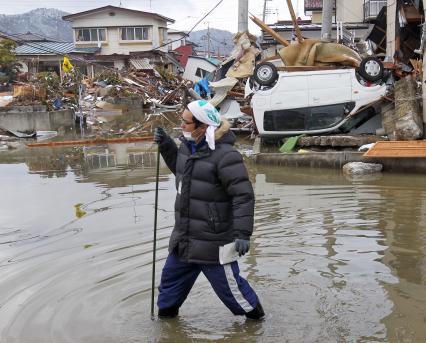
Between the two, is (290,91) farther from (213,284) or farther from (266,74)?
(213,284)

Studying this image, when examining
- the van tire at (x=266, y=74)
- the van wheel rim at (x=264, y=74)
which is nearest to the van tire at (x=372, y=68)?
the van tire at (x=266, y=74)

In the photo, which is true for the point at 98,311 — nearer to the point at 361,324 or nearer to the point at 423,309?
the point at 361,324

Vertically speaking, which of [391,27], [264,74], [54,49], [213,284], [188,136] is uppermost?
[54,49]

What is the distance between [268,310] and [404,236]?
2690 mm

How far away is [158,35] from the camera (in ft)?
175

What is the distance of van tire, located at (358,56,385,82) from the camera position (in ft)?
43.0

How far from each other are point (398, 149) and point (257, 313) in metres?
7.42

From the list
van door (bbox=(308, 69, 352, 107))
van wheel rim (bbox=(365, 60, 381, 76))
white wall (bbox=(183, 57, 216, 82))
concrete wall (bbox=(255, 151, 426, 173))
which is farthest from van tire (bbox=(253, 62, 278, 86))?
white wall (bbox=(183, 57, 216, 82))

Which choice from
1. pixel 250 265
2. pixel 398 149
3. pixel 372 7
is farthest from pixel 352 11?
pixel 250 265

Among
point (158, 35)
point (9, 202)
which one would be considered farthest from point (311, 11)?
point (9, 202)

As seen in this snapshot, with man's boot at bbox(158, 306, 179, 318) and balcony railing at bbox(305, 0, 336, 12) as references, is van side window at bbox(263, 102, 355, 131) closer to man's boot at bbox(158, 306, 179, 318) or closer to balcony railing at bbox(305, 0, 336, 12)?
man's boot at bbox(158, 306, 179, 318)

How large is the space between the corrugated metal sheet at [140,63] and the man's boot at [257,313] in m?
44.5

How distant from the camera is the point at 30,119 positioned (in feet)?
71.2

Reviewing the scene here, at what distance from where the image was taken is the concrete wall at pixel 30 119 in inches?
837
